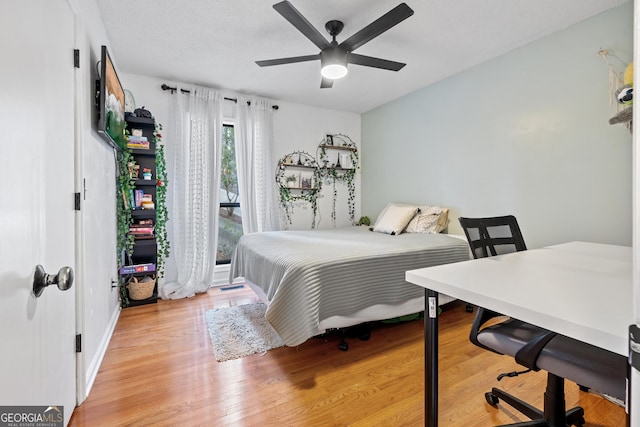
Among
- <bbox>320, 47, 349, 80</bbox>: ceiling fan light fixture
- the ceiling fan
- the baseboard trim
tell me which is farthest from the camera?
<bbox>320, 47, 349, 80</bbox>: ceiling fan light fixture

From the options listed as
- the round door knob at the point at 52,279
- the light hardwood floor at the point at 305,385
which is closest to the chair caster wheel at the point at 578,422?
the light hardwood floor at the point at 305,385

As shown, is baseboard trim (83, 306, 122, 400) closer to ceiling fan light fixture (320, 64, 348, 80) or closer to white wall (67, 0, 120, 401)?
white wall (67, 0, 120, 401)

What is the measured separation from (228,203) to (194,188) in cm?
57

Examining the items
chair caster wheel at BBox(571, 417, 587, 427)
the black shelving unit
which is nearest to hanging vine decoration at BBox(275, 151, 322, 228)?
the black shelving unit

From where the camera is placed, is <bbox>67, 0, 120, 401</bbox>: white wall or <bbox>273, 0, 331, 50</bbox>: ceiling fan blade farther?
<bbox>273, 0, 331, 50</bbox>: ceiling fan blade

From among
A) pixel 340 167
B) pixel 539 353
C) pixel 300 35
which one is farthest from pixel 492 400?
pixel 340 167

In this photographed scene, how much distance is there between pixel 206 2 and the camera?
205cm

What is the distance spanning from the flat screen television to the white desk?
7.00 ft

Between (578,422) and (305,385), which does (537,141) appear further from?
(305,385)

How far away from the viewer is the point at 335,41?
2250 mm

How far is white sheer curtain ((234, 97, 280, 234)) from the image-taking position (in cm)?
379

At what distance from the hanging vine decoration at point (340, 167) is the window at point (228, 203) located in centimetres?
134

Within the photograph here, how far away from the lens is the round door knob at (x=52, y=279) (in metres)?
0.79

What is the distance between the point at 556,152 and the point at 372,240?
177 cm
